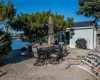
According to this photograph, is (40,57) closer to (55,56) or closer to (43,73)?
(55,56)

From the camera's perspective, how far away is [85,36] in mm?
19859

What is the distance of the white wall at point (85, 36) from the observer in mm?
19172

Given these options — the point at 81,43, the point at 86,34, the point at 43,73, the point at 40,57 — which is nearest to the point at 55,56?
the point at 40,57

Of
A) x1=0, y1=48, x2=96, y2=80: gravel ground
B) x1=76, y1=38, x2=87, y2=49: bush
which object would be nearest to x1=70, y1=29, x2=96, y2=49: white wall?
x1=76, y1=38, x2=87, y2=49: bush

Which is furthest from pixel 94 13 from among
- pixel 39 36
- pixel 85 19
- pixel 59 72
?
pixel 59 72

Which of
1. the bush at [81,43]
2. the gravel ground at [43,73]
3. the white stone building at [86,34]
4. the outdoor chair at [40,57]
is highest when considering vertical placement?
the white stone building at [86,34]

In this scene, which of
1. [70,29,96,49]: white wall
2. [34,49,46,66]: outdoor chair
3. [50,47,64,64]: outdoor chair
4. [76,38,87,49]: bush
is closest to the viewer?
[34,49,46,66]: outdoor chair

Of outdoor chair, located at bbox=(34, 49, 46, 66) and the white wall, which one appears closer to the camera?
outdoor chair, located at bbox=(34, 49, 46, 66)

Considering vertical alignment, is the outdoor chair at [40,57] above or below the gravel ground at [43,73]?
above

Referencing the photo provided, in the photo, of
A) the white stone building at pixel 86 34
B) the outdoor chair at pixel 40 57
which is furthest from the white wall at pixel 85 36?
the outdoor chair at pixel 40 57

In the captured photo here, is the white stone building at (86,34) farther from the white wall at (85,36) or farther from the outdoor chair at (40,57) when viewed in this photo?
the outdoor chair at (40,57)

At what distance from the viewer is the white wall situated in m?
19.2

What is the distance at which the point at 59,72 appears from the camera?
28.6ft

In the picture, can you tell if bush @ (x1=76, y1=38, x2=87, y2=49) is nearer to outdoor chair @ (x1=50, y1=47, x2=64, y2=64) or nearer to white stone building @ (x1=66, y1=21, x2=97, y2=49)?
white stone building @ (x1=66, y1=21, x2=97, y2=49)
